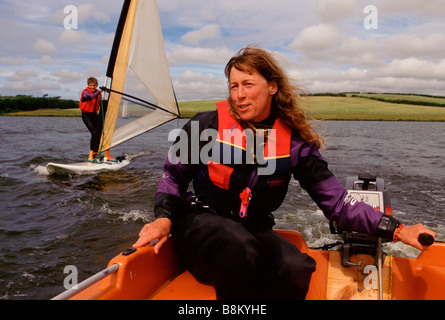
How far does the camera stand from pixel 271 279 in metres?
2.02

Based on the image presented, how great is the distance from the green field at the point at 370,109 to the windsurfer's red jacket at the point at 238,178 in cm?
4434

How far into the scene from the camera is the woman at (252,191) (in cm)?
202

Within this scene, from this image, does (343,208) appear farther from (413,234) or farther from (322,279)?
(322,279)

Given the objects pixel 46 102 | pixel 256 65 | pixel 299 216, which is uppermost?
pixel 46 102

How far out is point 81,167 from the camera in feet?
30.9

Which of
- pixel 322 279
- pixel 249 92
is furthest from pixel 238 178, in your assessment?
pixel 322 279

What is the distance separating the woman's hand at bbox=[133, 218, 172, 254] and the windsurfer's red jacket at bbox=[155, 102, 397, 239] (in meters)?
0.06

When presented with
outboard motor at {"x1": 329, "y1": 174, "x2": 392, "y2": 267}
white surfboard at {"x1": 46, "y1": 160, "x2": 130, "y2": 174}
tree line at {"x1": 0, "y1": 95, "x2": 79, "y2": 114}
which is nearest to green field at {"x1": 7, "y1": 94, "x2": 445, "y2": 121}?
tree line at {"x1": 0, "y1": 95, "x2": 79, "y2": 114}

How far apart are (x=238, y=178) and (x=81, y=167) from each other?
8.11 m

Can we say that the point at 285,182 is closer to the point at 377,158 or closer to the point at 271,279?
the point at 271,279

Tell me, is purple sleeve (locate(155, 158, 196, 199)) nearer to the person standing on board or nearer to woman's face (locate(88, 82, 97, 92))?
the person standing on board
